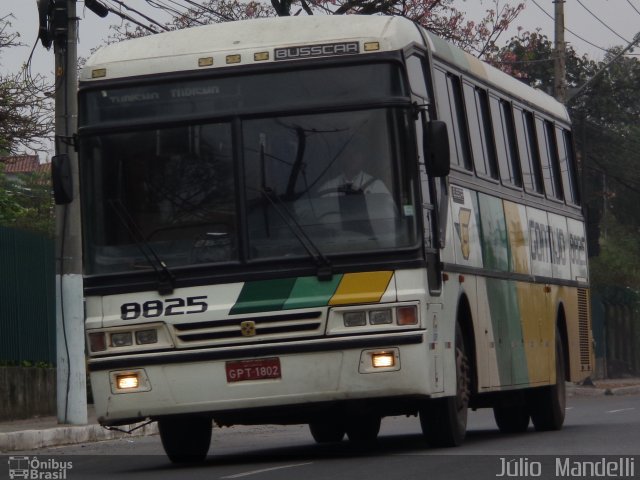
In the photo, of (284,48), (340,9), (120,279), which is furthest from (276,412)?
(340,9)

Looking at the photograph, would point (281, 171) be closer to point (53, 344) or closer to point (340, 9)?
point (53, 344)

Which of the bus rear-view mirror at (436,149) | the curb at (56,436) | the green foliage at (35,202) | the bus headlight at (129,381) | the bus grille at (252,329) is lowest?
the curb at (56,436)

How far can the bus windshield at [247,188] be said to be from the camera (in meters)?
12.1

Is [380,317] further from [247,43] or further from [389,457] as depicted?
[247,43]

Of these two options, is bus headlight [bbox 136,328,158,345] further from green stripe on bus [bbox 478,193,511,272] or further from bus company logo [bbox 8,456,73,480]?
green stripe on bus [bbox 478,193,511,272]

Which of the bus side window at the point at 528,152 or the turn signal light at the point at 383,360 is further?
the bus side window at the point at 528,152

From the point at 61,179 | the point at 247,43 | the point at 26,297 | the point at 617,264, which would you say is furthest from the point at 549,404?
the point at 617,264

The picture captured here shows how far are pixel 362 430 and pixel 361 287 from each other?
180 inches

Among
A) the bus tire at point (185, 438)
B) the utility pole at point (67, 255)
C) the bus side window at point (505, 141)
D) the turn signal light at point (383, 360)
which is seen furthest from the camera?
the utility pole at point (67, 255)

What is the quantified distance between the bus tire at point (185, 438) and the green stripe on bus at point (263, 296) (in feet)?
5.19

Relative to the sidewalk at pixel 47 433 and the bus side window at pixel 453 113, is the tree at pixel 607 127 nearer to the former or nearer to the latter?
the sidewalk at pixel 47 433

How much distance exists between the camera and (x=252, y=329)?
12102 millimetres

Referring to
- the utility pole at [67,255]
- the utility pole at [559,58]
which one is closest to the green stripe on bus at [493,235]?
the utility pole at [67,255]

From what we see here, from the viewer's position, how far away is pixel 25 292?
21359 mm
